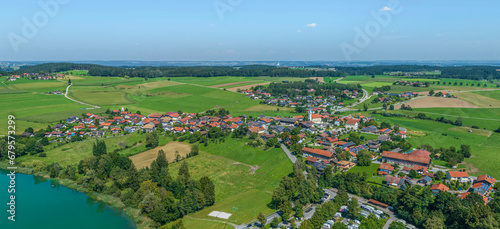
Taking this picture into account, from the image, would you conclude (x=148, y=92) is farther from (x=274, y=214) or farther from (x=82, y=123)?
(x=274, y=214)

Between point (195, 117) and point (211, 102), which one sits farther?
point (211, 102)

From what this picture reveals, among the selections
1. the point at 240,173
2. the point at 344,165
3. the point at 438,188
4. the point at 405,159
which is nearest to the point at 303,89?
the point at 405,159

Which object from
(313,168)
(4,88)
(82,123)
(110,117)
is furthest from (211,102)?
(4,88)

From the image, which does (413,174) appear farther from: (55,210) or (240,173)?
(55,210)

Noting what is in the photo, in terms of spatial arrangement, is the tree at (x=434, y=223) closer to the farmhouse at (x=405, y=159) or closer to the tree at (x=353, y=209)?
the tree at (x=353, y=209)

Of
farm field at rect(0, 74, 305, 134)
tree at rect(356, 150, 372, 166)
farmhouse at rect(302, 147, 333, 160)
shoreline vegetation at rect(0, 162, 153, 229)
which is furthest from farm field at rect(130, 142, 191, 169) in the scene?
farm field at rect(0, 74, 305, 134)

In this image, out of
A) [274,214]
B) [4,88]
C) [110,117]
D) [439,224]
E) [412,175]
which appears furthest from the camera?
[4,88]

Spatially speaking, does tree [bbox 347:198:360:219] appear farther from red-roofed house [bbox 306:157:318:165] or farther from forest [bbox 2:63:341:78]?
forest [bbox 2:63:341:78]

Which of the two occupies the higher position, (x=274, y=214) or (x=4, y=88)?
(x=4, y=88)
